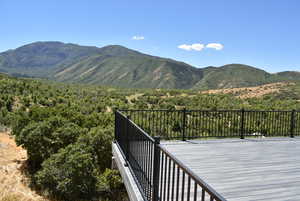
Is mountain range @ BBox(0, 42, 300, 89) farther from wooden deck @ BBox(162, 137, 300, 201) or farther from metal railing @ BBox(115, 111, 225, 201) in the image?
metal railing @ BBox(115, 111, 225, 201)

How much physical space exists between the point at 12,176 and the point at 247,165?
10015 mm

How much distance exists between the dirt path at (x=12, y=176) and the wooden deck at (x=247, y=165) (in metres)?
6.22

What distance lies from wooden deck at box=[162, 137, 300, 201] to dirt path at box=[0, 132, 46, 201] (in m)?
6.22

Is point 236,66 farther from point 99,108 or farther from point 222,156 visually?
point 222,156

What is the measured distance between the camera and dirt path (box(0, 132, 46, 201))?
9.37 metres

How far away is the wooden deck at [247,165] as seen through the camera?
13.6 ft

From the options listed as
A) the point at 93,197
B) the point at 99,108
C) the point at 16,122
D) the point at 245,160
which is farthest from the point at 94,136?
the point at 99,108

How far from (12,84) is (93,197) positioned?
23667 millimetres

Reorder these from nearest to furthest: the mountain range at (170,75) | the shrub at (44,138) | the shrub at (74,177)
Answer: the shrub at (74,177) → the shrub at (44,138) → the mountain range at (170,75)

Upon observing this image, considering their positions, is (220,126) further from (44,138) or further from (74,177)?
(44,138)

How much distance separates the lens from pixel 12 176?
10.9m

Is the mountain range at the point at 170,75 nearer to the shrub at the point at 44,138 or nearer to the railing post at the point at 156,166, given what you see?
the shrub at the point at 44,138

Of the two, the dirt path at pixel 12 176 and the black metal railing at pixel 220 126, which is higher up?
the black metal railing at pixel 220 126

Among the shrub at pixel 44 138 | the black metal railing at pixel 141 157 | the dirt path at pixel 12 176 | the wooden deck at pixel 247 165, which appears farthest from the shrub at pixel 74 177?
the black metal railing at pixel 141 157
